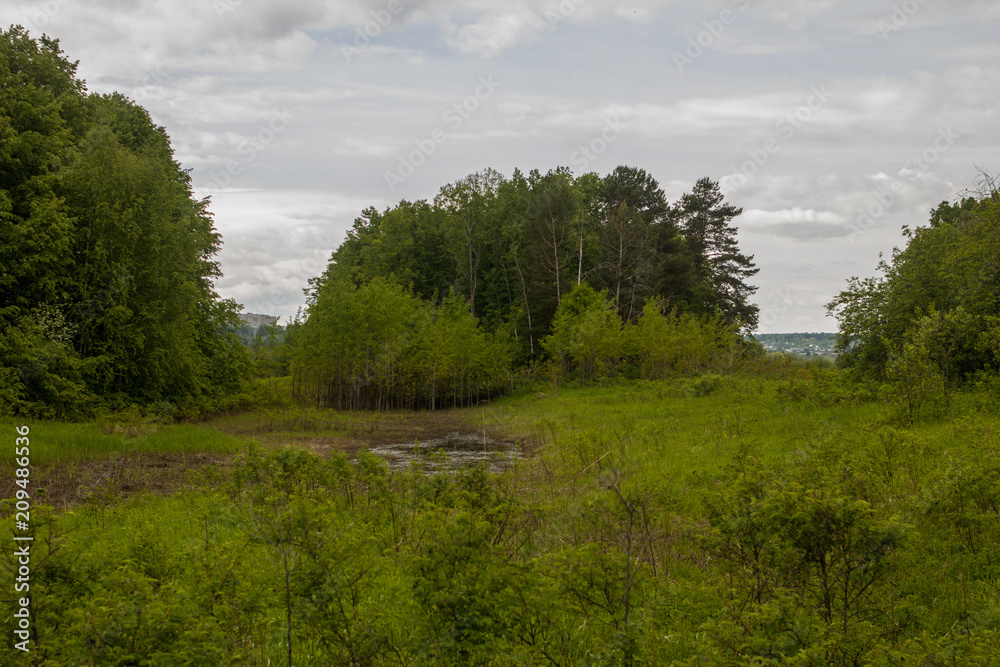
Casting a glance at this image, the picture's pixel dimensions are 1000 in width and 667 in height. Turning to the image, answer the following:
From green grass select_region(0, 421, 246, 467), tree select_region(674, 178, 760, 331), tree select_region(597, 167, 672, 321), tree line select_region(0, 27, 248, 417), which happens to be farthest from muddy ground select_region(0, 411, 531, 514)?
tree select_region(674, 178, 760, 331)

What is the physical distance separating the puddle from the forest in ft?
2.58

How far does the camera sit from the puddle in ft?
59.2

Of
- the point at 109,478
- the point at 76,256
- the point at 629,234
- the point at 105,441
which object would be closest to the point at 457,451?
the point at 105,441

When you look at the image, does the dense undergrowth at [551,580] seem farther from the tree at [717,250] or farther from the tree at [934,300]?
the tree at [717,250]

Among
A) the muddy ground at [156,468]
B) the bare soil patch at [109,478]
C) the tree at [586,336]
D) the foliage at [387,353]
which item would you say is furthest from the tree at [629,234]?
the bare soil patch at [109,478]

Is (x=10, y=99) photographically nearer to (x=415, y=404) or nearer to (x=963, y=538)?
(x=963, y=538)

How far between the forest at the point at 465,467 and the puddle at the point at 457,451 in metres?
0.79

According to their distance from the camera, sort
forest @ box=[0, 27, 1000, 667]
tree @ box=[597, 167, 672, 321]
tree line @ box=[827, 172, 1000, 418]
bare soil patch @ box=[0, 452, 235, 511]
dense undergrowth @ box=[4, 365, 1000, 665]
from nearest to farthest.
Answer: dense undergrowth @ box=[4, 365, 1000, 665] < forest @ box=[0, 27, 1000, 667] < bare soil patch @ box=[0, 452, 235, 511] < tree line @ box=[827, 172, 1000, 418] < tree @ box=[597, 167, 672, 321]

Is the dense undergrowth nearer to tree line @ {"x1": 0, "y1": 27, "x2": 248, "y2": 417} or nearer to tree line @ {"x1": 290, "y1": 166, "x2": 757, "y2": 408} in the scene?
tree line @ {"x1": 0, "y1": 27, "x2": 248, "y2": 417}

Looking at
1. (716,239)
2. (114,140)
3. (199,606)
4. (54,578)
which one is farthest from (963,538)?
(716,239)

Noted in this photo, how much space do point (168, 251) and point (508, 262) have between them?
36.2 m

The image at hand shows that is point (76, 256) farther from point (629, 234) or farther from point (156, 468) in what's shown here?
point (629, 234)

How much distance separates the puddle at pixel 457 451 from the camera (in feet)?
59.2

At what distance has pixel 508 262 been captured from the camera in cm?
5584
